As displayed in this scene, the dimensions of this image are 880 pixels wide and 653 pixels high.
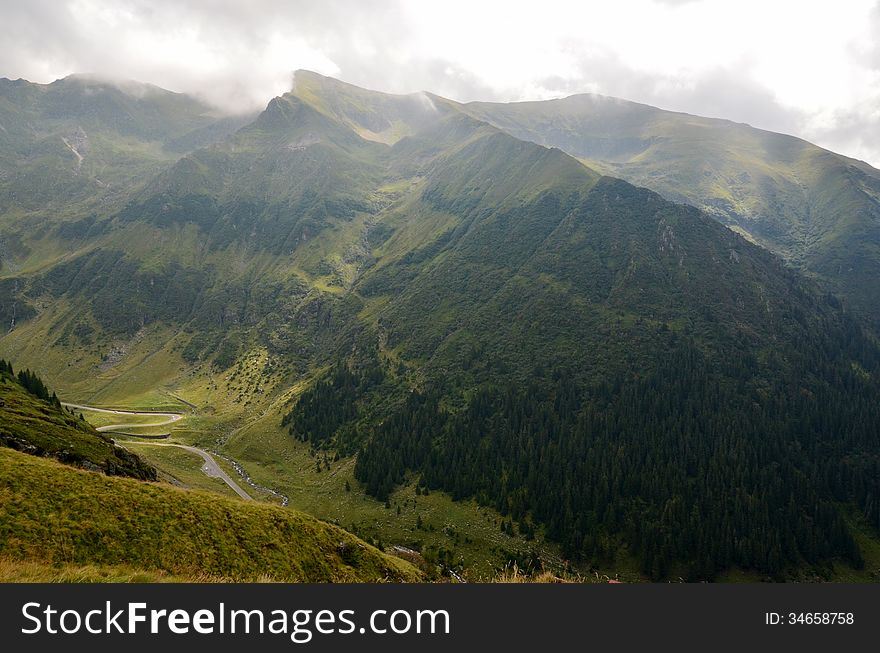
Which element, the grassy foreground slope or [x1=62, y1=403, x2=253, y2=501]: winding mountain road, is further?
[x1=62, y1=403, x2=253, y2=501]: winding mountain road

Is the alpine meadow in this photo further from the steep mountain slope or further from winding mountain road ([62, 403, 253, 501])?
winding mountain road ([62, 403, 253, 501])

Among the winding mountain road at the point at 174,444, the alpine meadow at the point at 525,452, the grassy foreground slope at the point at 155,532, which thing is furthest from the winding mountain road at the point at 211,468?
the grassy foreground slope at the point at 155,532

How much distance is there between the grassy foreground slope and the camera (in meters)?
25.7

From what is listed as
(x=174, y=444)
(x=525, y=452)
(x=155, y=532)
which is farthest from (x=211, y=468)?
(x=155, y=532)

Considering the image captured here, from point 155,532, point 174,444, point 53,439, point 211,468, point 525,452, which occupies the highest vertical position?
point 155,532

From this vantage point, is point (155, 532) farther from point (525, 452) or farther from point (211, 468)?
point (211, 468)

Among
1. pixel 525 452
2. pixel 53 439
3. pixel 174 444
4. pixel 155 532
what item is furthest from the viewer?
pixel 174 444

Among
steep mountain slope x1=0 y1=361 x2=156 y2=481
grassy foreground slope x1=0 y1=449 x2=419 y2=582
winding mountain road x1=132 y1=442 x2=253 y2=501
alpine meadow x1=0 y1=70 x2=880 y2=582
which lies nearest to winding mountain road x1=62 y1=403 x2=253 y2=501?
winding mountain road x1=132 y1=442 x2=253 y2=501

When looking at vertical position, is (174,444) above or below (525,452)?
below

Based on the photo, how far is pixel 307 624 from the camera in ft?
43.5

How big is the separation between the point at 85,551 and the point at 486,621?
25.0 m

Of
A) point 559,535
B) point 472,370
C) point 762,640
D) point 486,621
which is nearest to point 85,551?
point 486,621

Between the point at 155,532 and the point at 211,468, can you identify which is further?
the point at 211,468

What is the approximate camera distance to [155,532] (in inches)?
1164
